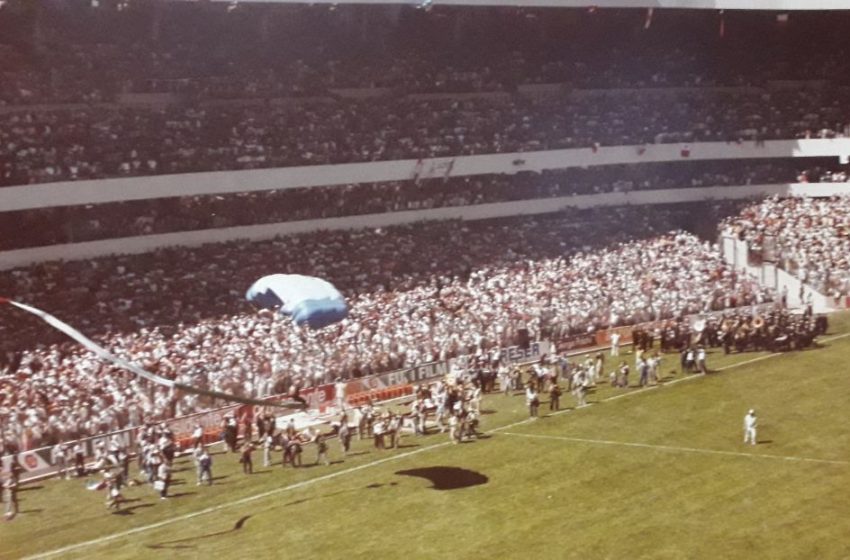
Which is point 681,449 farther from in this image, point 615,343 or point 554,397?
point 615,343

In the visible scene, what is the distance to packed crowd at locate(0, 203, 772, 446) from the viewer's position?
90.5 ft

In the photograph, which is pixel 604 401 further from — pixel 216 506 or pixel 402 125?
pixel 402 125

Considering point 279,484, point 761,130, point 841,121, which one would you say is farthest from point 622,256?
point 279,484

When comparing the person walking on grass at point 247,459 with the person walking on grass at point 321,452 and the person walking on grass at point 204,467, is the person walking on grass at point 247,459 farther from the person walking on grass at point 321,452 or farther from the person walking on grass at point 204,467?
the person walking on grass at point 321,452

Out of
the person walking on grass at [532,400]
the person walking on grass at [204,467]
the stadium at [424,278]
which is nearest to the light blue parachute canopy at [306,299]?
the stadium at [424,278]

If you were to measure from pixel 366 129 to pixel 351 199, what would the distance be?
142 inches

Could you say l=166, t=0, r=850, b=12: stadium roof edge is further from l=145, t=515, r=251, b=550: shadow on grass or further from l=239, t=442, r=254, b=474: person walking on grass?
l=145, t=515, r=251, b=550: shadow on grass

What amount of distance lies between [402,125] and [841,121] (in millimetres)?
23566

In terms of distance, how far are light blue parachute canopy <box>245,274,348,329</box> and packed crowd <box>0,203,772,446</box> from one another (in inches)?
244

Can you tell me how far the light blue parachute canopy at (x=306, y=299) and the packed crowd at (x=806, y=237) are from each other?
26.3 metres

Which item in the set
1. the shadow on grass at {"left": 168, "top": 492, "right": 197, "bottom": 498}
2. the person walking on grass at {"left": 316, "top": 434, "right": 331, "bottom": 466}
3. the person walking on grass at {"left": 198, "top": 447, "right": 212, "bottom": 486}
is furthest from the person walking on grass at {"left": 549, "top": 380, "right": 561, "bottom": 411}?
the shadow on grass at {"left": 168, "top": 492, "right": 197, "bottom": 498}

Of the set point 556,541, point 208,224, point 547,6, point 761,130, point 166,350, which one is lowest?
point 556,541

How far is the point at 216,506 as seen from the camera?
2370 centimetres

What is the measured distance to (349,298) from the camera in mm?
36938
